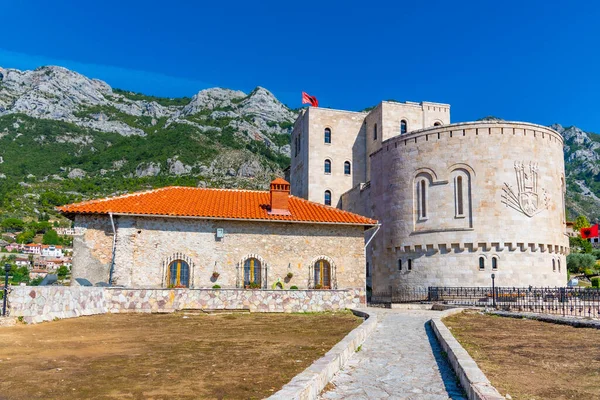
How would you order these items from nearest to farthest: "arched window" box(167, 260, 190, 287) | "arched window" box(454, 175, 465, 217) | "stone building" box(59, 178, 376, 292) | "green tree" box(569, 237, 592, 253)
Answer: "stone building" box(59, 178, 376, 292) → "arched window" box(167, 260, 190, 287) → "arched window" box(454, 175, 465, 217) → "green tree" box(569, 237, 592, 253)

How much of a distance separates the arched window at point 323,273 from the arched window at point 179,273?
19.7 ft

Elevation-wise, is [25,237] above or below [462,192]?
below

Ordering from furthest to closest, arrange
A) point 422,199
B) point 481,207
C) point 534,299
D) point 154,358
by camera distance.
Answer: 1. point 422,199
2. point 481,207
3. point 534,299
4. point 154,358

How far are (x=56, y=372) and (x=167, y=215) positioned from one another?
51.5 ft

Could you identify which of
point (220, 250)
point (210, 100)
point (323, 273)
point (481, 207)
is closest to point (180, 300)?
point (220, 250)

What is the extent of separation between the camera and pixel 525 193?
3055cm

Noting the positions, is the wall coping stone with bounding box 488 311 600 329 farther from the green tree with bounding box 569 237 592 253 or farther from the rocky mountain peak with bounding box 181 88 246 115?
the rocky mountain peak with bounding box 181 88 246 115

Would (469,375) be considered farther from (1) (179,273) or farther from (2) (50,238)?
(2) (50,238)

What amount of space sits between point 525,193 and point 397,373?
25738 millimetres

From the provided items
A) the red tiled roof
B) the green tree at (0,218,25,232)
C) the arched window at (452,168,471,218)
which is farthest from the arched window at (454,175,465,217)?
the green tree at (0,218,25,232)

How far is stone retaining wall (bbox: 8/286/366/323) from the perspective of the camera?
584 inches

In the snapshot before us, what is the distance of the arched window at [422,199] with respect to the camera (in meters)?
32.5

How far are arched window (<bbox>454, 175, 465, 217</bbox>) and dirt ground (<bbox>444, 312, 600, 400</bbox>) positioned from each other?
16386mm

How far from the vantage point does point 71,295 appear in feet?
50.5
